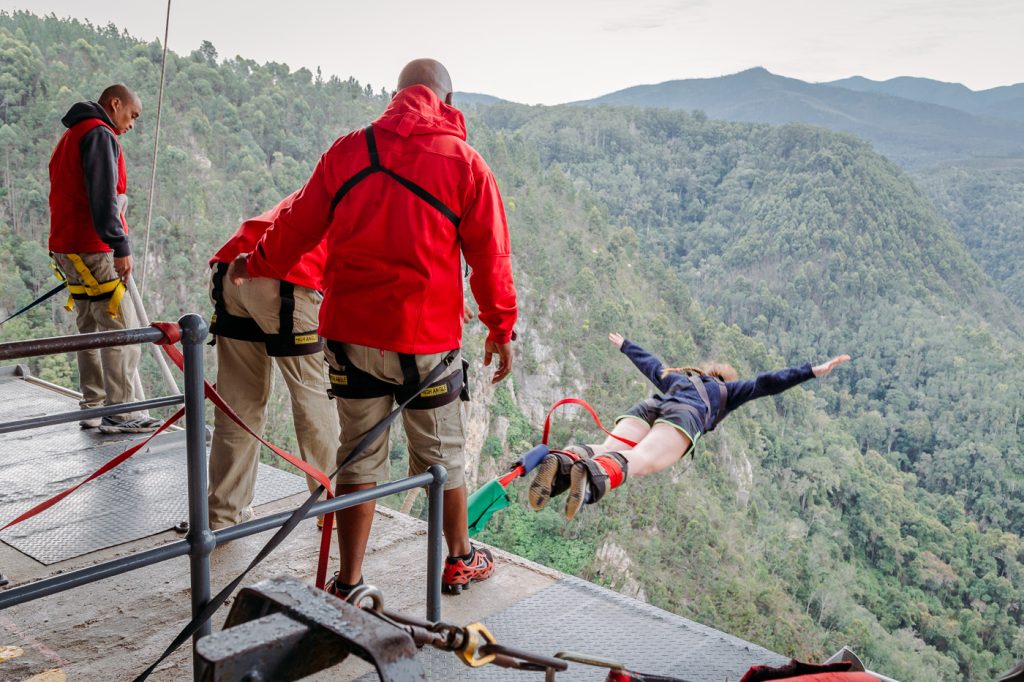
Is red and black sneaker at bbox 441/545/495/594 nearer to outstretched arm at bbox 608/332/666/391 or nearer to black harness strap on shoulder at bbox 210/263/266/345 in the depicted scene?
black harness strap on shoulder at bbox 210/263/266/345

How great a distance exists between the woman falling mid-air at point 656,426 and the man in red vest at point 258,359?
114 centimetres

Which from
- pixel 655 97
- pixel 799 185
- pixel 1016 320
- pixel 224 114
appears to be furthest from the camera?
pixel 655 97

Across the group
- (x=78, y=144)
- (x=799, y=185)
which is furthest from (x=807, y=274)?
(x=78, y=144)

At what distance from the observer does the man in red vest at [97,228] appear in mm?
3344

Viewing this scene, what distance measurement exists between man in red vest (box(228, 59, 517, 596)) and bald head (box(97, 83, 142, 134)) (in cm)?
179

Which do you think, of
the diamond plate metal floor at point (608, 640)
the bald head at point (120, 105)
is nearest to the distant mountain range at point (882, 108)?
the bald head at point (120, 105)

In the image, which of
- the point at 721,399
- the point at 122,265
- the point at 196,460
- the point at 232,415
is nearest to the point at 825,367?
the point at 721,399

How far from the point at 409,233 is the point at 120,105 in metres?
2.27

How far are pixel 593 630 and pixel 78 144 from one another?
287 cm

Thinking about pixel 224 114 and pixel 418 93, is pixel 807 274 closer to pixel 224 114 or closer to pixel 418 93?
pixel 224 114

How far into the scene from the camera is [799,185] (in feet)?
194

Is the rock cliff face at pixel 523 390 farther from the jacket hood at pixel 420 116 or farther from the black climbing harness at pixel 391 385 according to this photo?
the jacket hood at pixel 420 116

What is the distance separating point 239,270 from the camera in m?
2.36

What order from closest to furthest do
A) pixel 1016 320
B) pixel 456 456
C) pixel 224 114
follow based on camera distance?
1. pixel 456 456
2. pixel 224 114
3. pixel 1016 320
